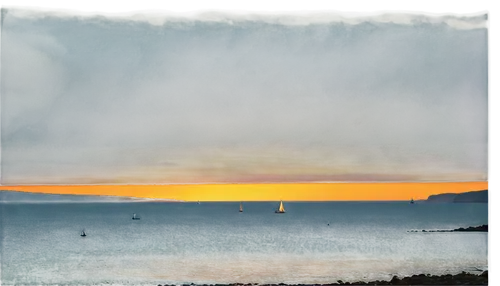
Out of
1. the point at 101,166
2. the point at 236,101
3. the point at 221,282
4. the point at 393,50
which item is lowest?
the point at 221,282

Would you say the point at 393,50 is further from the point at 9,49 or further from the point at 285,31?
the point at 9,49

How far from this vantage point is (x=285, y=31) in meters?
6.21

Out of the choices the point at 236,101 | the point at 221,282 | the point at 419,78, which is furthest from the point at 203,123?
the point at 419,78

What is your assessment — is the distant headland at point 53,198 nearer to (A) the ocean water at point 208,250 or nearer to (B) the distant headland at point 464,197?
(A) the ocean water at point 208,250

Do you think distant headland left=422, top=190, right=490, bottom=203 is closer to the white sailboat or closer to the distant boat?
the distant boat

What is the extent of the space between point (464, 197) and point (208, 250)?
189 cm

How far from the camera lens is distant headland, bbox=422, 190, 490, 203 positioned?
6305mm

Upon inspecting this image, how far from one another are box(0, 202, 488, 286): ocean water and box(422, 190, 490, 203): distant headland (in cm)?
5

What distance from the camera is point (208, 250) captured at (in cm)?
683

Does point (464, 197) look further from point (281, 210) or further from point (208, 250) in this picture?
point (208, 250)

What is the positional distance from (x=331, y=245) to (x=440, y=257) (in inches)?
36.6

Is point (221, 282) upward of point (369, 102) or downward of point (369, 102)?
downward

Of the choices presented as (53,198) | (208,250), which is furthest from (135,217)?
(208,250)

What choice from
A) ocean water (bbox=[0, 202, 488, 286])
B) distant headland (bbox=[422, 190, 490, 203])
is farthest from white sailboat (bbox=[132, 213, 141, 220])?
distant headland (bbox=[422, 190, 490, 203])
